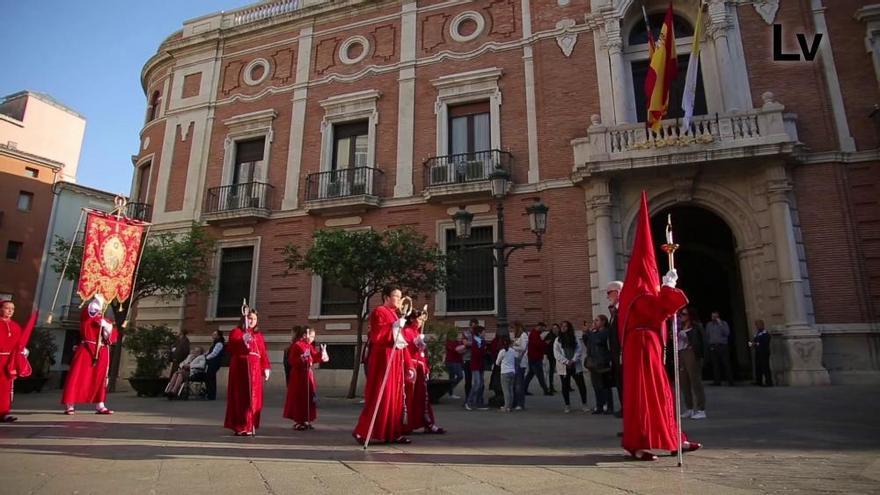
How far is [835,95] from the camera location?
13.0m

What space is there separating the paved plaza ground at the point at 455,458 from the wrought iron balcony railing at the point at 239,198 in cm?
1025

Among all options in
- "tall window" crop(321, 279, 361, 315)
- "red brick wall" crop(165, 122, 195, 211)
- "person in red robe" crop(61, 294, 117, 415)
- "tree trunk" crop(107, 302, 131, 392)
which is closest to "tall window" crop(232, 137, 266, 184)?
"red brick wall" crop(165, 122, 195, 211)

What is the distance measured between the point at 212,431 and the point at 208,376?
20.7 feet

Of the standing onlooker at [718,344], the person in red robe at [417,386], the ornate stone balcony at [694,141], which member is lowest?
the person in red robe at [417,386]

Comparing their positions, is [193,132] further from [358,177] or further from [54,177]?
[54,177]

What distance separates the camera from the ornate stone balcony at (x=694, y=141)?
40.2 ft

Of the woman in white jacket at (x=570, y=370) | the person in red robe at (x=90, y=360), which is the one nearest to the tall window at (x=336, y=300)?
the person in red robe at (x=90, y=360)

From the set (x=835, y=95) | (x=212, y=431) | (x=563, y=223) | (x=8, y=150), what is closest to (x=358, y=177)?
(x=563, y=223)

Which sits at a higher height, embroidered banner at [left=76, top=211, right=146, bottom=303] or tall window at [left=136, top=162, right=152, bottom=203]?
tall window at [left=136, top=162, right=152, bottom=203]

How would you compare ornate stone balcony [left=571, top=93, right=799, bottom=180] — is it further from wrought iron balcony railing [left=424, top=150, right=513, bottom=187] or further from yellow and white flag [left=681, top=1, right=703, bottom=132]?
wrought iron balcony railing [left=424, top=150, right=513, bottom=187]

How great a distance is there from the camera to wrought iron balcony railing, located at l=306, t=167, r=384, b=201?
16312 millimetres

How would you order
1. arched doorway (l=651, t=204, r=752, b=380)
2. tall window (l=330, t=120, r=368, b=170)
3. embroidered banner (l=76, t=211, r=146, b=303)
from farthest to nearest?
tall window (l=330, t=120, r=368, b=170) < arched doorway (l=651, t=204, r=752, b=380) < embroidered banner (l=76, t=211, r=146, b=303)

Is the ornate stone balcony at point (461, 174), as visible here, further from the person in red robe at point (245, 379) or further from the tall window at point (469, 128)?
the person in red robe at point (245, 379)

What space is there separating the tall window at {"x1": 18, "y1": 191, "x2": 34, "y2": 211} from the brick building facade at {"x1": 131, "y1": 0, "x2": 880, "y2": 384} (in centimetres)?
1195
